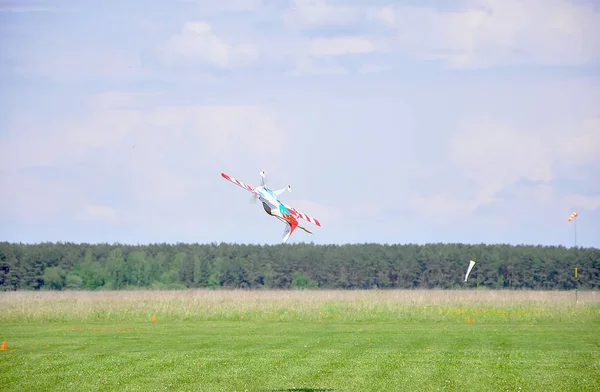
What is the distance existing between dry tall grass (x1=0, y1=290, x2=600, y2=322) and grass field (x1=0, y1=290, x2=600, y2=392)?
0.10m

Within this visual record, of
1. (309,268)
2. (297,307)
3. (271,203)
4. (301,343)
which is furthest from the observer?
(309,268)

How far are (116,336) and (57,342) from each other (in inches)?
120

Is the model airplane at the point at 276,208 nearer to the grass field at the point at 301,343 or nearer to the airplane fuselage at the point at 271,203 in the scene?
the airplane fuselage at the point at 271,203

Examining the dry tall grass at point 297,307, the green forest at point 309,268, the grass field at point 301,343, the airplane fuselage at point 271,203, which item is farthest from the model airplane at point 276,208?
the green forest at point 309,268

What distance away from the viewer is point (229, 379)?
77.5 ft

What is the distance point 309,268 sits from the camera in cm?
9550

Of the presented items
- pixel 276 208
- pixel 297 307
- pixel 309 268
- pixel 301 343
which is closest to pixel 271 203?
pixel 276 208

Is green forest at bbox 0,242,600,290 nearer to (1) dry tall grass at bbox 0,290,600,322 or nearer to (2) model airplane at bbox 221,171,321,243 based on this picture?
(1) dry tall grass at bbox 0,290,600,322

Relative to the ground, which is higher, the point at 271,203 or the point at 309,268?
the point at 309,268

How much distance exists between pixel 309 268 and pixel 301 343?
6264cm

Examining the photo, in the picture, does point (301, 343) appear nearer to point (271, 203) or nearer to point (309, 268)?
point (271, 203)

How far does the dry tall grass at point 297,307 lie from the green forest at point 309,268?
1416 inches

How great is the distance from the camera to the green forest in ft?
300

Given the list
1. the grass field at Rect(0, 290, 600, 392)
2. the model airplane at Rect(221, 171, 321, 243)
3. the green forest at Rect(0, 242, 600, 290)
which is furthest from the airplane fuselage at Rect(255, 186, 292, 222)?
the green forest at Rect(0, 242, 600, 290)
